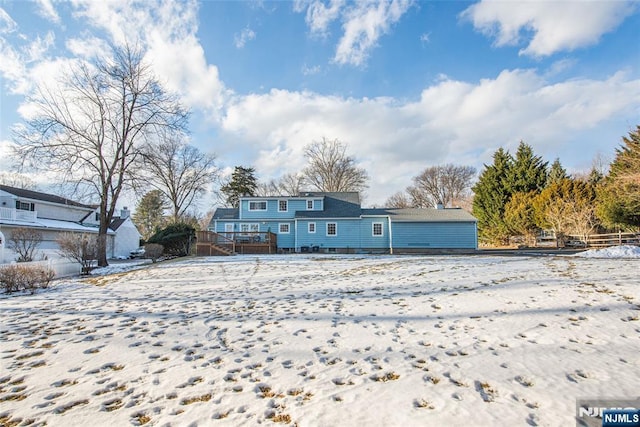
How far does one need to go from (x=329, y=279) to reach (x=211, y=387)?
271 inches

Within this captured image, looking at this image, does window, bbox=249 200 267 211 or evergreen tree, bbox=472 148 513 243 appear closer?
window, bbox=249 200 267 211

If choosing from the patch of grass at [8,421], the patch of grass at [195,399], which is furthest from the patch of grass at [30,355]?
the patch of grass at [195,399]

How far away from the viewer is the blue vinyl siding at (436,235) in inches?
984

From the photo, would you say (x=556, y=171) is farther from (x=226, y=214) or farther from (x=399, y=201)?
(x=226, y=214)

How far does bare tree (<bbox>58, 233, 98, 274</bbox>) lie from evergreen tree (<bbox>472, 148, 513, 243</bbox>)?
3329 cm

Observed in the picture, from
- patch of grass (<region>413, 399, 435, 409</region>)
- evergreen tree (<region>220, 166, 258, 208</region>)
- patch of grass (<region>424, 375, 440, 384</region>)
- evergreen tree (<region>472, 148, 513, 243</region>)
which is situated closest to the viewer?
patch of grass (<region>413, 399, 435, 409</region>)

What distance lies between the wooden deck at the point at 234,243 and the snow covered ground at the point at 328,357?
15.6 metres

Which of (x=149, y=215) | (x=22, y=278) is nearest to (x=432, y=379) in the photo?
(x=22, y=278)

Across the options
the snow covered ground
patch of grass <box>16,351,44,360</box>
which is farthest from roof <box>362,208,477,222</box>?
patch of grass <box>16,351,44,360</box>

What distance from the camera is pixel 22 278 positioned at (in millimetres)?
9906

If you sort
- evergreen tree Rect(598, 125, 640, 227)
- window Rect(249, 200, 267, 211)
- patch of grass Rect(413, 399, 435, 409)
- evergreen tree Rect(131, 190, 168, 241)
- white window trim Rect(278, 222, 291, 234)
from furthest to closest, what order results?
evergreen tree Rect(131, 190, 168, 241), window Rect(249, 200, 267, 211), white window trim Rect(278, 222, 291, 234), evergreen tree Rect(598, 125, 640, 227), patch of grass Rect(413, 399, 435, 409)

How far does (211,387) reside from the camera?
322cm

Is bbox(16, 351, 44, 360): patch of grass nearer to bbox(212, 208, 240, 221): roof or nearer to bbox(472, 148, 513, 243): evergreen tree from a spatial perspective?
bbox(212, 208, 240, 221): roof

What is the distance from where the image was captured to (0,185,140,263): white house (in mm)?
20377
